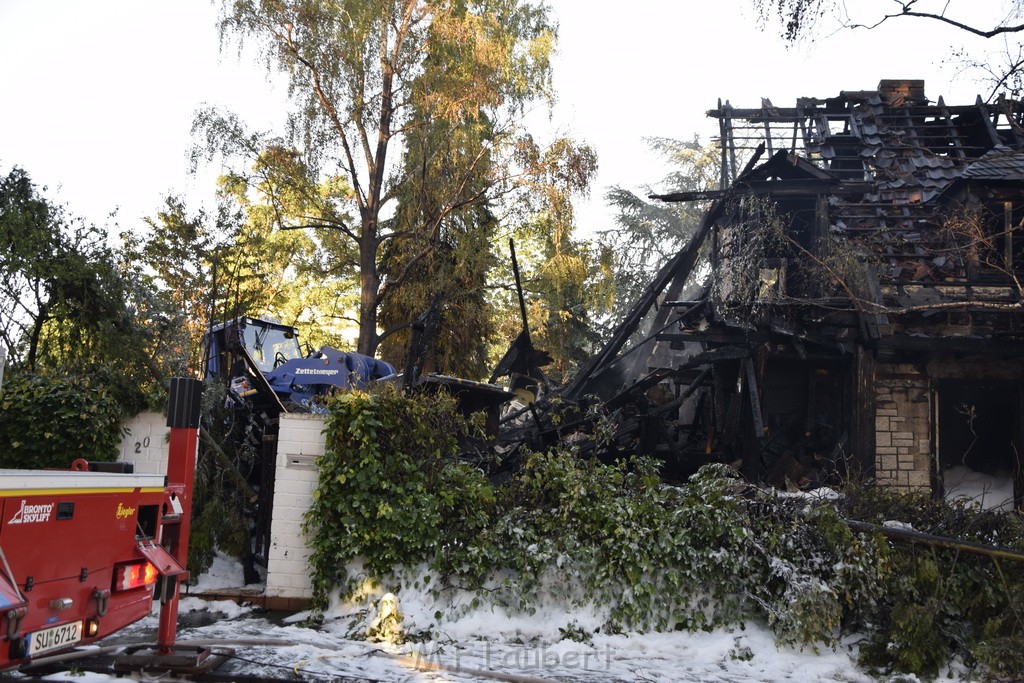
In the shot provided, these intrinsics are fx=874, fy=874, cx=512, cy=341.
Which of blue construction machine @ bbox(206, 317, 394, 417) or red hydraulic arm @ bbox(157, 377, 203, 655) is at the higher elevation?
blue construction machine @ bbox(206, 317, 394, 417)

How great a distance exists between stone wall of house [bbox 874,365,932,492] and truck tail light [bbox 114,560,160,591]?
11602 millimetres

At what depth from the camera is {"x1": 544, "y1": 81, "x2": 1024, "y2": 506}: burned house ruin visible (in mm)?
13703

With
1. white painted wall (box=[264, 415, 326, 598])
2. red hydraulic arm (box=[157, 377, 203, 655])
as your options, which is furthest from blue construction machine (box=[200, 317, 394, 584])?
red hydraulic arm (box=[157, 377, 203, 655])

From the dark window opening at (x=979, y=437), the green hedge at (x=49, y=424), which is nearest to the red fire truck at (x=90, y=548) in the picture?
the green hedge at (x=49, y=424)

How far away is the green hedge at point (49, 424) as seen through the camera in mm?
9523

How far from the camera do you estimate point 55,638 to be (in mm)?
4902

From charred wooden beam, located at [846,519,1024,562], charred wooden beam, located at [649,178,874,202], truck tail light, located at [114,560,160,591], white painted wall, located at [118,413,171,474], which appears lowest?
truck tail light, located at [114,560,160,591]

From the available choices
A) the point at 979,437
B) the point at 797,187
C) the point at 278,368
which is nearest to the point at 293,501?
the point at 278,368

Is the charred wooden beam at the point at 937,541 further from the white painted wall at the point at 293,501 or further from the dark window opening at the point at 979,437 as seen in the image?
the dark window opening at the point at 979,437

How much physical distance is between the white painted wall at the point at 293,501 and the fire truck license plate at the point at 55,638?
3.59 meters

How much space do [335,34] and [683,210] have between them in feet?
74.5

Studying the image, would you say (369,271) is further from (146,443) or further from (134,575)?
(134,575)

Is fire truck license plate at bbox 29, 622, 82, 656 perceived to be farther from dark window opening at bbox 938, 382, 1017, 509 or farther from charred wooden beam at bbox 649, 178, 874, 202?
dark window opening at bbox 938, 382, 1017, 509

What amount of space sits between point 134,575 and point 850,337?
1199 cm
